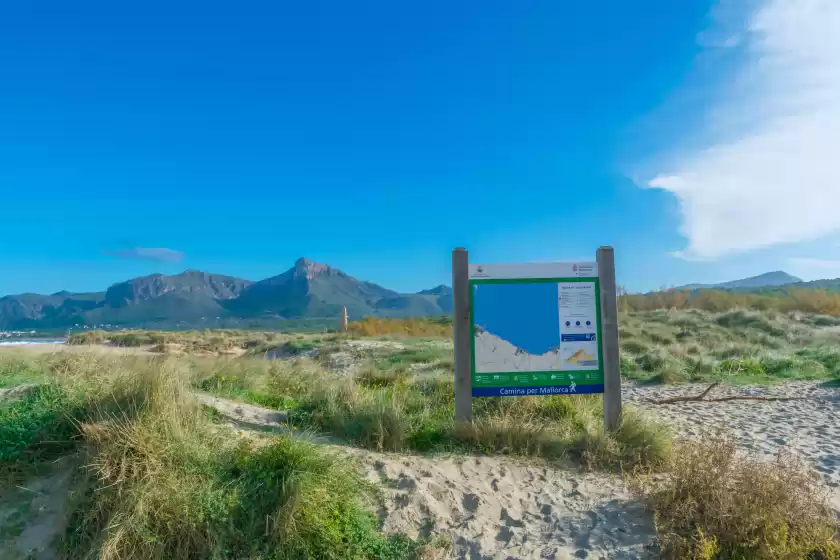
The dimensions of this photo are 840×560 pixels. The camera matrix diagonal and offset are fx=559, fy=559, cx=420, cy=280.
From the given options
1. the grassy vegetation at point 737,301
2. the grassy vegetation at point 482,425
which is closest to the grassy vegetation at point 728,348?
the grassy vegetation at point 737,301

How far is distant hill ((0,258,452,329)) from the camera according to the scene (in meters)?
89.7

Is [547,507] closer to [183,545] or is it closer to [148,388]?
[183,545]

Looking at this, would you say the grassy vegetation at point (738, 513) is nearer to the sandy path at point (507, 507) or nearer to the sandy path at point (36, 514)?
the sandy path at point (507, 507)

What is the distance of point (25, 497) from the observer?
14.3 feet

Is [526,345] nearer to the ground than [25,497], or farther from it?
farther from it

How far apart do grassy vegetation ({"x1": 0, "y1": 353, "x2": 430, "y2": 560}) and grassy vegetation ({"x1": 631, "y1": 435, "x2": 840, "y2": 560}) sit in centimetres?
202

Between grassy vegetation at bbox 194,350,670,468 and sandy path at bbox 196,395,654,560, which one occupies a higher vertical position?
grassy vegetation at bbox 194,350,670,468

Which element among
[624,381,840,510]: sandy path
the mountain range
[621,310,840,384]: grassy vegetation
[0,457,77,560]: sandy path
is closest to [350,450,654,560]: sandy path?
[624,381,840,510]: sandy path

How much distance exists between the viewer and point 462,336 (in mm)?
6484

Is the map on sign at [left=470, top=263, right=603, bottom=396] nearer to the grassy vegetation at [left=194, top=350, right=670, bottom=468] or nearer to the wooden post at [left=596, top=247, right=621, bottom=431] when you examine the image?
the wooden post at [left=596, top=247, right=621, bottom=431]

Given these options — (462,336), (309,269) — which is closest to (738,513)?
(462,336)

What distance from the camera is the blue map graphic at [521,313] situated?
654 centimetres

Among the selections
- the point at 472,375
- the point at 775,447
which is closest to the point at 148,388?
the point at 472,375

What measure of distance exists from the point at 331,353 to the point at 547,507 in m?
17.1
